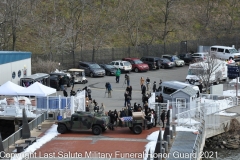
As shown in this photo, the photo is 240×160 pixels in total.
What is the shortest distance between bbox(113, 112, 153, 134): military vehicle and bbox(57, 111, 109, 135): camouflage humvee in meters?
1.22

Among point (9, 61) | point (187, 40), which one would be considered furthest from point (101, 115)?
point (187, 40)

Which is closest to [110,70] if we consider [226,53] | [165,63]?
[165,63]

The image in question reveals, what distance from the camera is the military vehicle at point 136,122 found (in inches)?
1177

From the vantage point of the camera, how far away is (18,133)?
29.3 metres

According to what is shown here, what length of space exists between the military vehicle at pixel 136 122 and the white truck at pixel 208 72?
50.8 ft

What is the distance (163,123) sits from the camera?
31.5 m

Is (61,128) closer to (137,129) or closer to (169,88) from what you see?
(137,129)

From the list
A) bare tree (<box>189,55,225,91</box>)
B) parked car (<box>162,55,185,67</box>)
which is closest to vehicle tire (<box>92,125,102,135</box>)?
bare tree (<box>189,55,225,91</box>)

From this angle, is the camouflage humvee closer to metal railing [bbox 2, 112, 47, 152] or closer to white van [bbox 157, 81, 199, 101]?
metal railing [bbox 2, 112, 47, 152]

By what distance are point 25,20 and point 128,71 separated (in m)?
15.0

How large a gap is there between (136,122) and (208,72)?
16525mm

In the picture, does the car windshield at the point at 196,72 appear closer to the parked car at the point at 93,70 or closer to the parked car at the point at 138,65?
the parked car at the point at 138,65

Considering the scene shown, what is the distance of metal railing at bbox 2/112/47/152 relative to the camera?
27.5 m

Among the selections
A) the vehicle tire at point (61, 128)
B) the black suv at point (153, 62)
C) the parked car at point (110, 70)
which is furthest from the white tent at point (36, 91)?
the black suv at point (153, 62)
